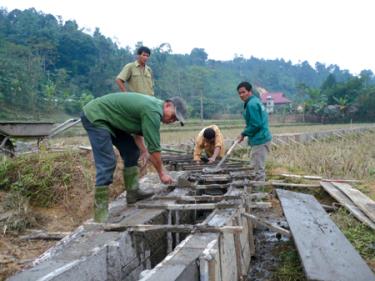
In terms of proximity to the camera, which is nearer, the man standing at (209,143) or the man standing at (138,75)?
the man standing at (138,75)

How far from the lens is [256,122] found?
5719 millimetres

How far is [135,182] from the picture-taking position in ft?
13.2

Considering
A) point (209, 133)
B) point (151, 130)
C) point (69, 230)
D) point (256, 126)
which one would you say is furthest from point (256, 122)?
point (69, 230)

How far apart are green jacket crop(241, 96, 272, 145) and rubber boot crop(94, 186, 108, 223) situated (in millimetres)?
2913

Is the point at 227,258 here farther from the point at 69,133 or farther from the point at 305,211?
the point at 69,133

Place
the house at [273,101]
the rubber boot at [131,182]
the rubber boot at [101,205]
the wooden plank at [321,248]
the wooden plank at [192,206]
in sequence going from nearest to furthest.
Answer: the wooden plank at [321,248] → the rubber boot at [101,205] → the wooden plank at [192,206] → the rubber boot at [131,182] → the house at [273,101]

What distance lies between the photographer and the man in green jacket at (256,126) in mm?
5695

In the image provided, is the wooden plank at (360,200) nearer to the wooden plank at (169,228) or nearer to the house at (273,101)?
the wooden plank at (169,228)

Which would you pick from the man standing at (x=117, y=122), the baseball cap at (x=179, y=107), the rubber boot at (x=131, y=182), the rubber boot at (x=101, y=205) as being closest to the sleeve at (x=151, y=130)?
the man standing at (x=117, y=122)

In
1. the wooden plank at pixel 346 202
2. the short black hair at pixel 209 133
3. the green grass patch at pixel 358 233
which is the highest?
the short black hair at pixel 209 133

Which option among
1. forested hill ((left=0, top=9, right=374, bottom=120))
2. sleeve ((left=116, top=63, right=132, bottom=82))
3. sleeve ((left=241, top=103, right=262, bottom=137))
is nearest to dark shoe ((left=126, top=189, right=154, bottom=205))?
sleeve ((left=116, top=63, right=132, bottom=82))

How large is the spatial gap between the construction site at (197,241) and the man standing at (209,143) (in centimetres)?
97

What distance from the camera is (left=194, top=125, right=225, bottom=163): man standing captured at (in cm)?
626

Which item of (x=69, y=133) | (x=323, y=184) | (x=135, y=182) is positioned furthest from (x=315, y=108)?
(x=135, y=182)
